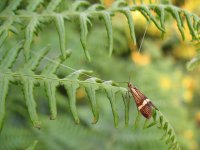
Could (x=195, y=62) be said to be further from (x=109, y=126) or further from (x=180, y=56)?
(x=180, y=56)

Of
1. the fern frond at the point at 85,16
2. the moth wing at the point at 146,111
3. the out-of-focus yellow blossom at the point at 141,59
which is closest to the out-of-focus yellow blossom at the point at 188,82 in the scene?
the out-of-focus yellow blossom at the point at 141,59

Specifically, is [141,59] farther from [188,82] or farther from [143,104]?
[143,104]

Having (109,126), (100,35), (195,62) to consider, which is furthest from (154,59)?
(195,62)

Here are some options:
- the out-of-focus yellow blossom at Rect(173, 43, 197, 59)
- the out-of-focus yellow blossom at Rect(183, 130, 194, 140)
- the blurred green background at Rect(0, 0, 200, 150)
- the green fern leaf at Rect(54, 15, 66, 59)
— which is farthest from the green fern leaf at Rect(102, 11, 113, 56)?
the out-of-focus yellow blossom at Rect(173, 43, 197, 59)

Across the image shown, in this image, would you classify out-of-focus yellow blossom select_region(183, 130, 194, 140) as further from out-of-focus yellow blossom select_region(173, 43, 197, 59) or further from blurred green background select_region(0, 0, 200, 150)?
out-of-focus yellow blossom select_region(173, 43, 197, 59)

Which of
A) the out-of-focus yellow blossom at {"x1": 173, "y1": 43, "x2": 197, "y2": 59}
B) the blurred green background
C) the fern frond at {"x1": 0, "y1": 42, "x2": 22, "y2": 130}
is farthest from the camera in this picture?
the out-of-focus yellow blossom at {"x1": 173, "y1": 43, "x2": 197, "y2": 59}

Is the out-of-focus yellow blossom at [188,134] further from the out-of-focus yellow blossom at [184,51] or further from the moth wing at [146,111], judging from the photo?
the moth wing at [146,111]

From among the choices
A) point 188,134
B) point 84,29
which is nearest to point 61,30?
point 84,29
